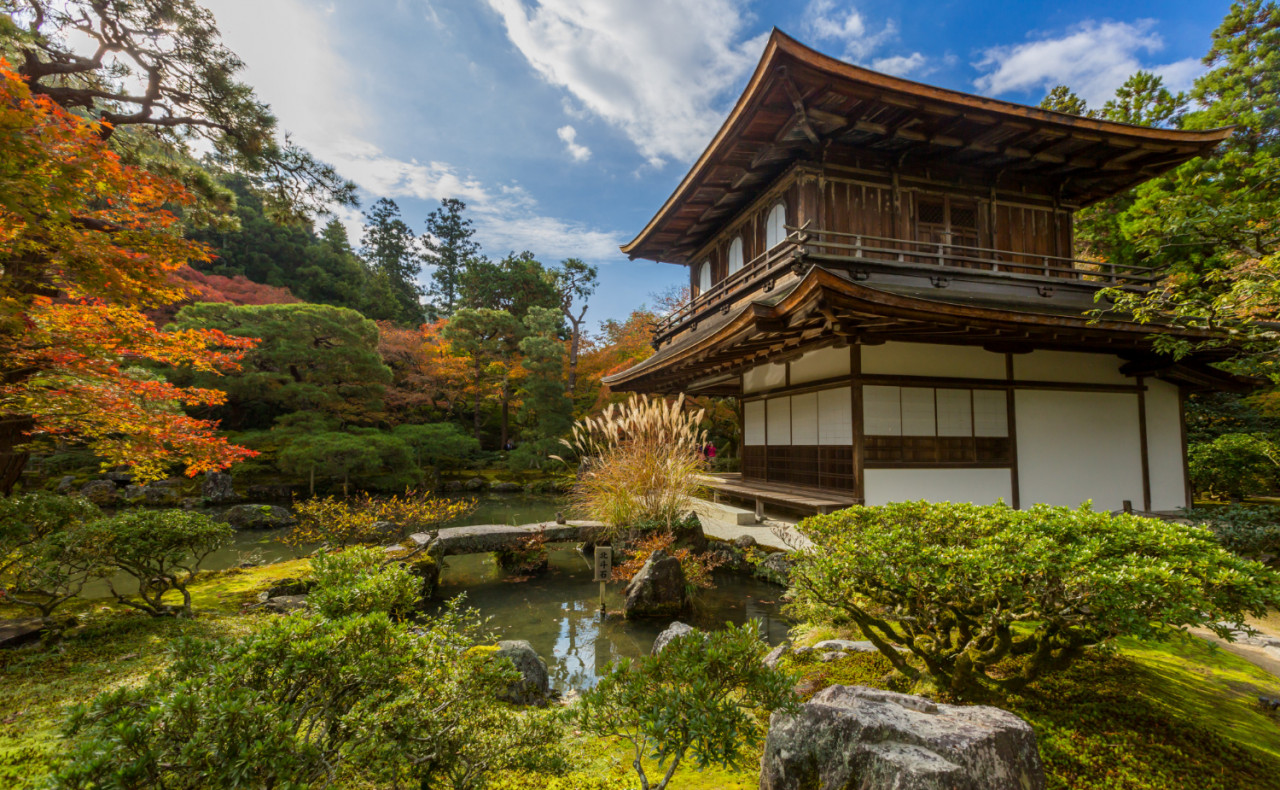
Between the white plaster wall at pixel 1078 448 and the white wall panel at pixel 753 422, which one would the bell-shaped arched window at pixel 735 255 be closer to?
the white wall panel at pixel 753 422

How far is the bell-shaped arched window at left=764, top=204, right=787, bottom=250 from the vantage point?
7125mm

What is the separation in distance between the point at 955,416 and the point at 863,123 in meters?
3.68

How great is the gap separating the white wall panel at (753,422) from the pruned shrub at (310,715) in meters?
6.67

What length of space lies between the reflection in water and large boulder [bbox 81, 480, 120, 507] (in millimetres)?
9386

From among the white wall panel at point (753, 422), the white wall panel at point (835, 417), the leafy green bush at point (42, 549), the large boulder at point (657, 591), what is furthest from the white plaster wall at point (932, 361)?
the leafy green bush at point (42, 549)

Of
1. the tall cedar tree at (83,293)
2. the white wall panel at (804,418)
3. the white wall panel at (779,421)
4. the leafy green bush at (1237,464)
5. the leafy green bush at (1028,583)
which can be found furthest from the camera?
the white wall panel at (779,421)

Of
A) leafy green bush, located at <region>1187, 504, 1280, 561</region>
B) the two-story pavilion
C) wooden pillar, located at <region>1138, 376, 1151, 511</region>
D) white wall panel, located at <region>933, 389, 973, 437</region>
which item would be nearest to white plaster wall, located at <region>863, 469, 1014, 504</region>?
the two-story pavilion

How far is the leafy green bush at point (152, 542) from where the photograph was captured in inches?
116

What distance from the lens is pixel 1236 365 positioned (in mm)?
6129

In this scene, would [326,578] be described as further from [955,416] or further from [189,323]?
[189,323]

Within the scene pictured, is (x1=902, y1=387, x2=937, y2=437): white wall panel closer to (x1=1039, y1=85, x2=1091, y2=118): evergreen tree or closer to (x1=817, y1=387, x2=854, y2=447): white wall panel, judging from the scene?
(x1=817, y1=387, x2=854, y2=447): white wall panel

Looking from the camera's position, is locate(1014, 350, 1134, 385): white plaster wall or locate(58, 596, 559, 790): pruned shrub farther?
locate(1014, 350, 1134, 385): white plaster wall

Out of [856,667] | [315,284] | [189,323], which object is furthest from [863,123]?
[315,284]

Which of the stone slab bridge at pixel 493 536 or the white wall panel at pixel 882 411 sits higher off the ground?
the white wall panel at pixel 882 411
